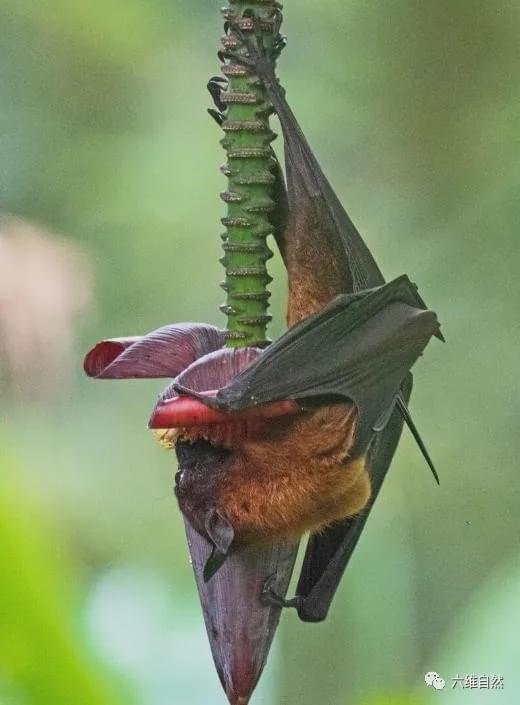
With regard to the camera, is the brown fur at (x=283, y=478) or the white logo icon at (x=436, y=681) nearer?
the brown fur at (x=283, y=478)

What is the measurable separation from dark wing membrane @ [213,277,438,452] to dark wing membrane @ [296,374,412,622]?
14 centimetres

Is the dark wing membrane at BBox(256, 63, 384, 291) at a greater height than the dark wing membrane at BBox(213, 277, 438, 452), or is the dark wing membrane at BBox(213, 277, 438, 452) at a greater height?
the dark wing membrane at BBox(256, 63, 384, 291)

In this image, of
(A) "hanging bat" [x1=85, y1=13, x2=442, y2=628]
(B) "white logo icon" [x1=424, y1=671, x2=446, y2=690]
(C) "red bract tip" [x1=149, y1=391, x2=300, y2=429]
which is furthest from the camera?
(B) "white logo icon" [x1=424, y1=671, x2=446, y2=690]

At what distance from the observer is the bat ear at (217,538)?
3.83 feet

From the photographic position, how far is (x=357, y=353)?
4.63ft

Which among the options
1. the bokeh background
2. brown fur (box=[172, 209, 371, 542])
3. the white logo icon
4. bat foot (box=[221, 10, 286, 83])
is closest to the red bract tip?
brown fur (box=[172, 209, 371, 542])

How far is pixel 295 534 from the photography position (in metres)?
1.32

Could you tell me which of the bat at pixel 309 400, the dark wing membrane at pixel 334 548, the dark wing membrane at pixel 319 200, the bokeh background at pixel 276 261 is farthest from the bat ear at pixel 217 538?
the bokeh background at pixel 276 261

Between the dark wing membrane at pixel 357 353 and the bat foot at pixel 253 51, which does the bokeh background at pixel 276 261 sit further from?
the bat foot at pixel 253 51

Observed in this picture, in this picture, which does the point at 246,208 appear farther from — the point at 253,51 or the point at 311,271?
the point at 311,271

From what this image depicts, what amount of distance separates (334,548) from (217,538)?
0.43 metres

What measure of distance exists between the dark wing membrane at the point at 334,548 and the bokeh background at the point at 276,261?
130 cm

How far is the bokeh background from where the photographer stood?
307 cm

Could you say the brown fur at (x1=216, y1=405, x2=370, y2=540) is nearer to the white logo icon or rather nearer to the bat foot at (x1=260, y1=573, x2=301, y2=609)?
the bat foot at (x1=260, y1=573, x2=301, y2=609)
